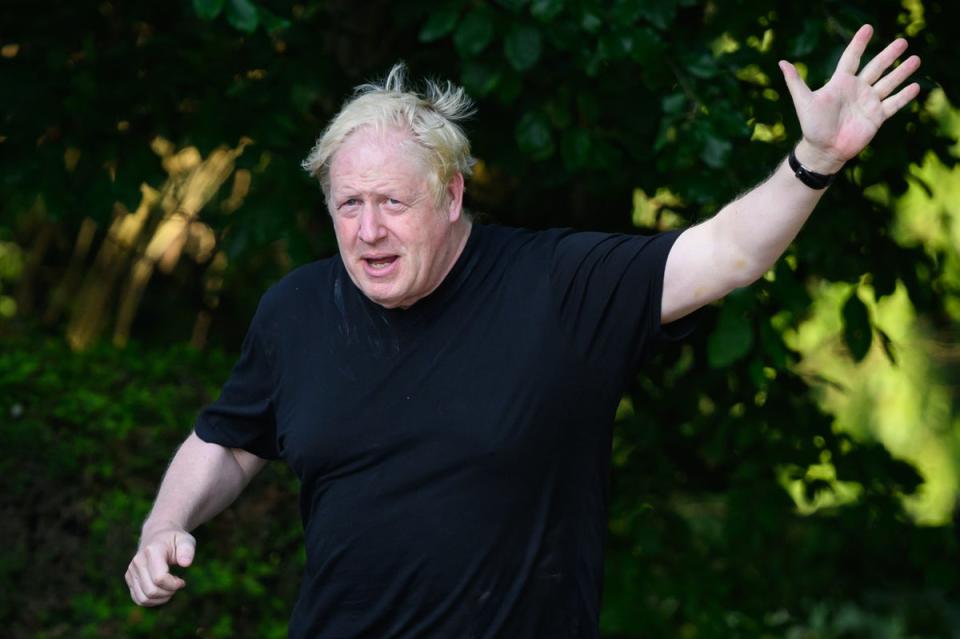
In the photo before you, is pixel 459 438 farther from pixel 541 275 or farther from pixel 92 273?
pixel 92 273

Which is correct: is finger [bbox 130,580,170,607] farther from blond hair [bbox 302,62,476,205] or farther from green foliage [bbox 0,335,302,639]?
green foliage [bbox 0,335,302,639]

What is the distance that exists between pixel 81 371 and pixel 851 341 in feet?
8.67

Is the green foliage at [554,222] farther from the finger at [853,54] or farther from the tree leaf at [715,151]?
the finger at [853,54]

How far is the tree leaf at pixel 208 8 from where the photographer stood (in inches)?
123

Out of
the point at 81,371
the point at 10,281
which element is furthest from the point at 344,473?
the point at 10,281

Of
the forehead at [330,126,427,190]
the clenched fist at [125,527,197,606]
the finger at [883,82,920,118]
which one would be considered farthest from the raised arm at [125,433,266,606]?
the finger at [883,82,920,118]

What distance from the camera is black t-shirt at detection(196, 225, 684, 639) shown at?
2.36m

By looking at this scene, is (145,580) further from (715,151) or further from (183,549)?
(715,151)

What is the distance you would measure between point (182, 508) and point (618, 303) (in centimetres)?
100

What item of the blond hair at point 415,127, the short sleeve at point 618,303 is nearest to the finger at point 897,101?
the short sleeve at point 618,303

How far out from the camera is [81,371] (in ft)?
15.3

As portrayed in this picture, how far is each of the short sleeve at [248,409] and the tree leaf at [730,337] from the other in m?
1.32

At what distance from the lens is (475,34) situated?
136 inches

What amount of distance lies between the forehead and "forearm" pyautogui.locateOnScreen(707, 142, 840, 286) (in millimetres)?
602
